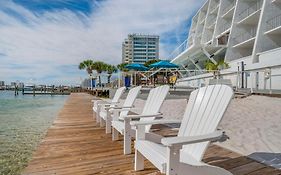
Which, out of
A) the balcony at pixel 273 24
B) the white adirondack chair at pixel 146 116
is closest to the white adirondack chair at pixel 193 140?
the white adirondack chair at pixel 146 116

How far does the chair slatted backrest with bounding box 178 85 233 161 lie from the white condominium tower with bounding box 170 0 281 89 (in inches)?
403

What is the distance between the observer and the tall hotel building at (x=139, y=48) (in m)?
116

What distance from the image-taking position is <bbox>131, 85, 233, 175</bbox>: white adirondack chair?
1645mm

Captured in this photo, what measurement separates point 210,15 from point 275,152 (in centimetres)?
3461

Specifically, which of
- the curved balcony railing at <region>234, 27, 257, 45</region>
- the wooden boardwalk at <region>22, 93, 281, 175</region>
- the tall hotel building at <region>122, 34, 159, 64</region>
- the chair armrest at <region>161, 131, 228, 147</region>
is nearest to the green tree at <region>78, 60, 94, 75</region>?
the curved balcony railing at <region>234, 27, 257, 45</region>

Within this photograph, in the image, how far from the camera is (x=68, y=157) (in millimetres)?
3127

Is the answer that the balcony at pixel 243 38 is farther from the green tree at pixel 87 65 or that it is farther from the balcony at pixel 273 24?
the green tree at pixel 87 65

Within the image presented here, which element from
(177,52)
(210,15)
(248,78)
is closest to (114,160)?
(248,78)

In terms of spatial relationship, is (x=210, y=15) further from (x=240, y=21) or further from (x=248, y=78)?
(x=248, y=78)

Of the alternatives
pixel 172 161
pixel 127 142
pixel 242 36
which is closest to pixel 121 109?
pixel 127 142

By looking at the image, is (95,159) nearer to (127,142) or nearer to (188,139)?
(127,142)

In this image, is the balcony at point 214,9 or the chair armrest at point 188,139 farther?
the balcony at point 214,9

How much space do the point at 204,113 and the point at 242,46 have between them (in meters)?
24.3

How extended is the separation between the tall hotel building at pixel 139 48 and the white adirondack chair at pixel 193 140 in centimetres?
11331
